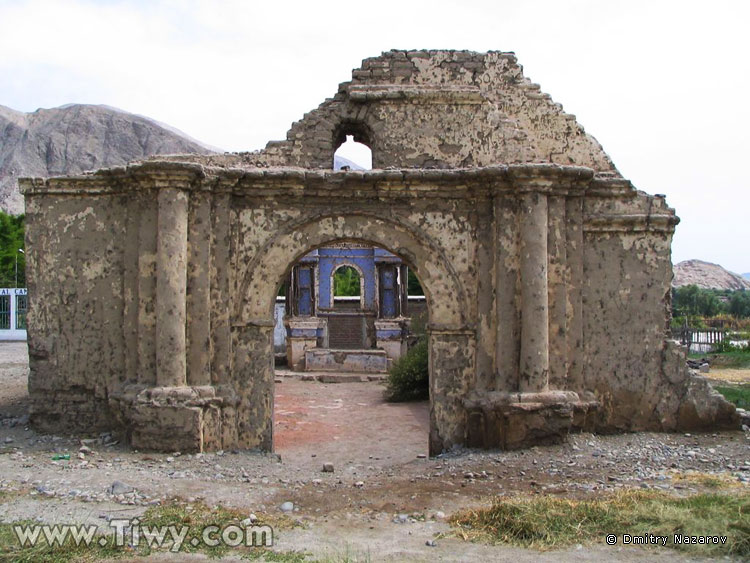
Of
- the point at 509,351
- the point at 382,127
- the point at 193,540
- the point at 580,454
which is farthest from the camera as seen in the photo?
the point at 382,127

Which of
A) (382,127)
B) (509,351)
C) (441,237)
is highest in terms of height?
(382,127)

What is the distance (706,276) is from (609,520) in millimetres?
72064

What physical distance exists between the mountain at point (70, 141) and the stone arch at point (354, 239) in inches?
2313

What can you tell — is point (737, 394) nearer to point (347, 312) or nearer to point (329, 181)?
point (329, 181)

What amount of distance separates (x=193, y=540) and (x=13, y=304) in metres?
21.9

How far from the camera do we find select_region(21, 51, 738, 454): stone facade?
7.25 metres

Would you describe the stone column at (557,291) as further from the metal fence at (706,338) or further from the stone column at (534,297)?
the metal fence at (706,338)

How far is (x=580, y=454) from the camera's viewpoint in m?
6.78

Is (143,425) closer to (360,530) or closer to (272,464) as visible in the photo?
(272,464)

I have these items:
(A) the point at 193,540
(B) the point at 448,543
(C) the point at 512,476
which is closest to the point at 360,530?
(B) the point at 448,543

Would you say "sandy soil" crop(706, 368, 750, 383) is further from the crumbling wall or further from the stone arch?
the crumbling wall

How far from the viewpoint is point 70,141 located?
6419 cm

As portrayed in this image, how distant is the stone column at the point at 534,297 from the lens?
7109 mm

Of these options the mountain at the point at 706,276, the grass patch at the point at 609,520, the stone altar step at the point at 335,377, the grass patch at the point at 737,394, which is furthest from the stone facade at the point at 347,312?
the mountain at the point at 706,276
